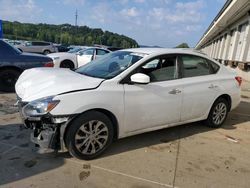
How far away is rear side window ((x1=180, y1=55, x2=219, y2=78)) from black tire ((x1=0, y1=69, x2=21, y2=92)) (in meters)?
5.08

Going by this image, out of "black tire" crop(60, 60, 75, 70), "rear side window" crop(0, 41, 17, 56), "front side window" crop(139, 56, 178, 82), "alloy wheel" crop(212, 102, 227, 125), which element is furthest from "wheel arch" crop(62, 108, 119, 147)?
"black tire" crop(60, 60, 75, 70)

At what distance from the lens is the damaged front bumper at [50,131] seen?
3.68 m

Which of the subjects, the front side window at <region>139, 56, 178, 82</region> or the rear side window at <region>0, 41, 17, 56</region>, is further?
the rear side window at <region>0, 41, 17, 56</region>

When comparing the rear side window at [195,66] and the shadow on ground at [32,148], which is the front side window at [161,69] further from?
the shadow on ground at [32,148]

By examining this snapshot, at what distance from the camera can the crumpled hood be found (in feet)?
12.5

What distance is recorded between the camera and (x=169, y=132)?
17.8 feet

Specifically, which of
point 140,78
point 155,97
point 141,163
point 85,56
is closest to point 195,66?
point 155,97

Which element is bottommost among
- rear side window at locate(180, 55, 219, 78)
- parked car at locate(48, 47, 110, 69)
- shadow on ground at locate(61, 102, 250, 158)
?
shadow on ground at locate(61, 102, 250, 158)

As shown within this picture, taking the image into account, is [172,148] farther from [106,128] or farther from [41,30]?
[41,30]

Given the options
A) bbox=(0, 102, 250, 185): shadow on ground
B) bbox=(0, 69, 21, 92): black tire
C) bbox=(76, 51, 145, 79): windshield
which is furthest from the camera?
bbox=(0, 69, 21, 92): black tire

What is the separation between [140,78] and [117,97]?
45 cm

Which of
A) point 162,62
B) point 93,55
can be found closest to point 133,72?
point 162,62

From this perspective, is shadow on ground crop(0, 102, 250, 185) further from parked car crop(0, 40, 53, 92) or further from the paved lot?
parked car crop(0, 40, 53, 92)

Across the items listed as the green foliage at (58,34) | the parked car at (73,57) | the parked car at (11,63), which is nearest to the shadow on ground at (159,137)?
the parked car at (11,63)
